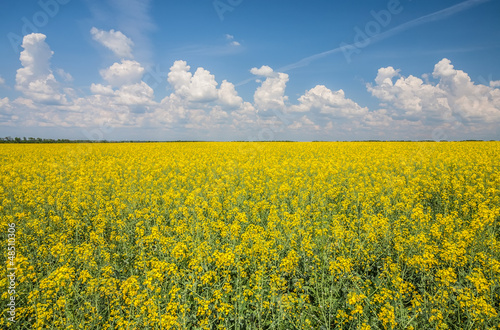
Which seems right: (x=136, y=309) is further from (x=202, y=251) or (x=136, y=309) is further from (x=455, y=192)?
(x=455, y=192)

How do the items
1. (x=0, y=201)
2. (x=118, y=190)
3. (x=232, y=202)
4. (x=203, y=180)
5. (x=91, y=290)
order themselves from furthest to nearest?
(x=203, y=180), (x=118, y=190), (x=0, y=201), (x=232, y=202), (x=91, y=290)

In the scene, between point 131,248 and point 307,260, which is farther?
point 131,248

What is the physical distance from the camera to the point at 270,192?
937 cm

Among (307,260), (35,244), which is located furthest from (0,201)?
(307,260)

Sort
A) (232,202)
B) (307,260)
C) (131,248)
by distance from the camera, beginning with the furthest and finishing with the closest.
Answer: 1. (232,202)
2. (131,248)
3. (307,260)

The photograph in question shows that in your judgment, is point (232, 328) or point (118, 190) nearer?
point (232, 328)

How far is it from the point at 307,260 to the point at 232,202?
12.2 ft

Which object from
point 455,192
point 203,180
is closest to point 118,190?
point 203,180

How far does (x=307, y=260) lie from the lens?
14.8 feet

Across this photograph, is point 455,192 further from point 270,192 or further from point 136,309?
point 136,309

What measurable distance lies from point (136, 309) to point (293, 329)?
2427 mm

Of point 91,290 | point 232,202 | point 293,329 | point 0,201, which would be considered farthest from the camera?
point 0,201

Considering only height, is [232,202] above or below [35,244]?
above

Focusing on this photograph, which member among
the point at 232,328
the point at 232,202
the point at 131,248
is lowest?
the point at 232,328
